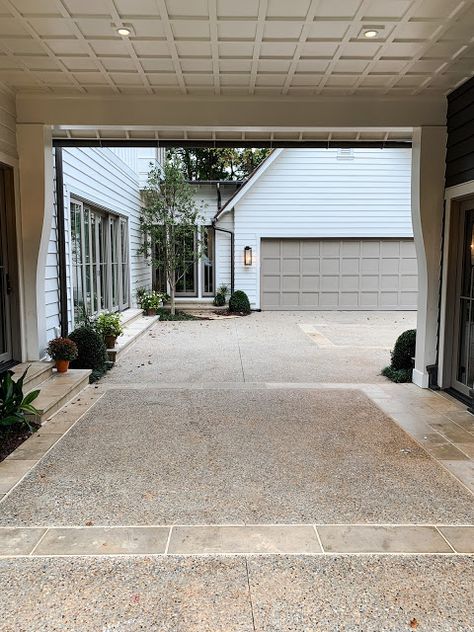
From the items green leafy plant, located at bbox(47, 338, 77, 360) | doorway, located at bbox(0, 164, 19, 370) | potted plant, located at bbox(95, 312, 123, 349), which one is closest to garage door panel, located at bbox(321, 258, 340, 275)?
potted plant, located at bbox(95, 312, 123, 349)

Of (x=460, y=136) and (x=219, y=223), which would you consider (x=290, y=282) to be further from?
(x=460, y=136)

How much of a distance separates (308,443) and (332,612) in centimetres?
192

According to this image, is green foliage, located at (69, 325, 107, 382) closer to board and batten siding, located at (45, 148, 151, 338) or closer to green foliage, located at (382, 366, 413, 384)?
board and batten siding, located at (45, 148, 151, 338)

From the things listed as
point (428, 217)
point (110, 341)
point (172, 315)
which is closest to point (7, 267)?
point (110, 341)

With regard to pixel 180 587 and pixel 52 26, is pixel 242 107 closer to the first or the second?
pixel 52 26

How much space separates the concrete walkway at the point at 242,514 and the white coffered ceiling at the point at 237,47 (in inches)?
130

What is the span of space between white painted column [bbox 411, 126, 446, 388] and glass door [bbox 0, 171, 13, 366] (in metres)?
4.74

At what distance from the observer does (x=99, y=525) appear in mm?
2629

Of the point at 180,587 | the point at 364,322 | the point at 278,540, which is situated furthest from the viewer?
the point at 364,322

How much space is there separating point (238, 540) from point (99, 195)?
Answer: 305 inches

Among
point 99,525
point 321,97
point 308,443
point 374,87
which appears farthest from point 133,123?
point 99,525

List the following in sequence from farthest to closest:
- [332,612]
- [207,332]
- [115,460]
A: [207,332], [115,460], [332,612]

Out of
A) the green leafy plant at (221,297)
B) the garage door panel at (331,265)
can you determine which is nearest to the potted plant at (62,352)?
the green leafy plant at (221,297)

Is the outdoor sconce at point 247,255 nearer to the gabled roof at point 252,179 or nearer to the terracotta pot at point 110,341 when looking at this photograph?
the gabled roof at point 252,179
